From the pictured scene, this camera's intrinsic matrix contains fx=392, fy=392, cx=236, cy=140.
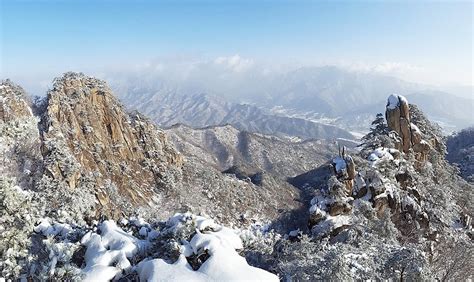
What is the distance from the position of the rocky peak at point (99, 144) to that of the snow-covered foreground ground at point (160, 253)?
91.2 ft

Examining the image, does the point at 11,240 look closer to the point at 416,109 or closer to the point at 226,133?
the point at 416,109

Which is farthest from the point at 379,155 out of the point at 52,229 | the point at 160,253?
the point at 52,229

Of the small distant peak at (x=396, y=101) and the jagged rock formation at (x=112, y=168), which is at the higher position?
the small distant peak at (x=396, y=101)

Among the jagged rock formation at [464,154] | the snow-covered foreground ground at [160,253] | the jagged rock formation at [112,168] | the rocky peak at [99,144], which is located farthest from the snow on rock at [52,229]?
the jagged rock formation at [464,154]

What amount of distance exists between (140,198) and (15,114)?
16804 mm

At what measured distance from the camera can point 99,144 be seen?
49.8 metres

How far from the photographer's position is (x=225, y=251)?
42.3 feet

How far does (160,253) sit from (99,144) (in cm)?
3873

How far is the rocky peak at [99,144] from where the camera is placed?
42375mm

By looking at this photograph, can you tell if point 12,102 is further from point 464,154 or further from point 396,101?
point 464,154

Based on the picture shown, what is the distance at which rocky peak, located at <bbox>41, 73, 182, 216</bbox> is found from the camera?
42375 mm

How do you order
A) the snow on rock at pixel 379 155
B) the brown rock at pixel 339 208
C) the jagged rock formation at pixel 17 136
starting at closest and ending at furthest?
the brown rock at pixel 339 208 → the snow on rock at pixel 379 155 → the jagged rock formation at pixel 17 136

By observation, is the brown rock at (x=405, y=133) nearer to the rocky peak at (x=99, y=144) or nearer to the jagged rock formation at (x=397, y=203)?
the jagged rock formation at (x=397, y=203)

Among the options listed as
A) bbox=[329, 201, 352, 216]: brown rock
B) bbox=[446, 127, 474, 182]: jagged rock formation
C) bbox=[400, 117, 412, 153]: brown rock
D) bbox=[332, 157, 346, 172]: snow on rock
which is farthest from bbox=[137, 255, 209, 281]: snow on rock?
bbox=[446, 127, 474, 182]: jagged rock formation
